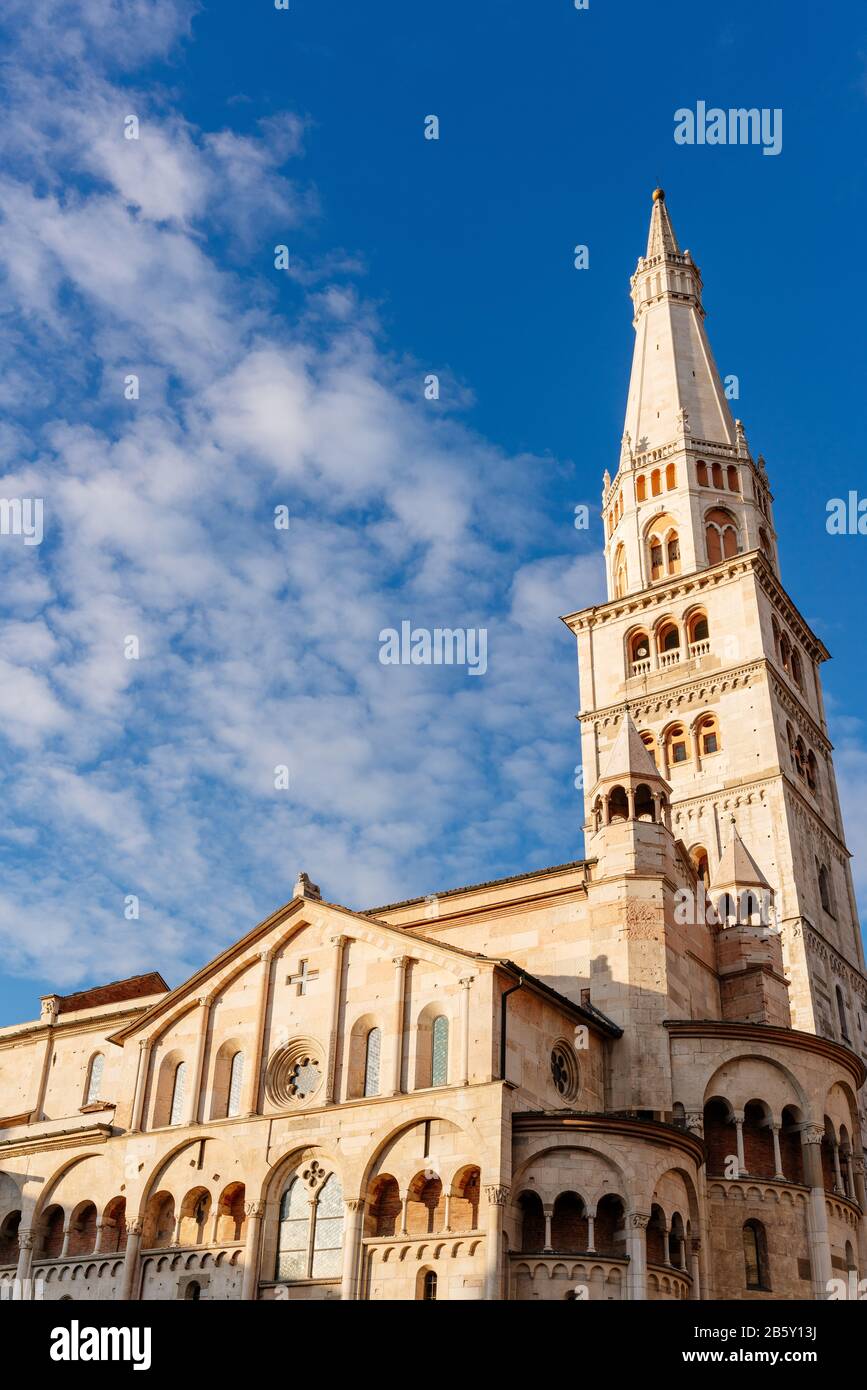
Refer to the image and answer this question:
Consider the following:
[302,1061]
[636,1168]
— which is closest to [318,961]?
[302,1061]

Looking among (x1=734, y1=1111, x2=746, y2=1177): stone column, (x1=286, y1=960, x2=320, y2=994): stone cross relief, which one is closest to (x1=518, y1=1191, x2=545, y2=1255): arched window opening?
(x1=734, y1=1111, x2=746, y2=1177): stone column

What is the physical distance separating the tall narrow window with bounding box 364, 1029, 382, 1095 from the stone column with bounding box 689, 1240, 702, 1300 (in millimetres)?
8657

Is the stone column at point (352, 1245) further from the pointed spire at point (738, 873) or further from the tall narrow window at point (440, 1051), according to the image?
the pointed spire at point (738, 873)

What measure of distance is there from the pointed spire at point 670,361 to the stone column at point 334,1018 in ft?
141

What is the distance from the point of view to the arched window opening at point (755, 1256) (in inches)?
1316

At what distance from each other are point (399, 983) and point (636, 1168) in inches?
292

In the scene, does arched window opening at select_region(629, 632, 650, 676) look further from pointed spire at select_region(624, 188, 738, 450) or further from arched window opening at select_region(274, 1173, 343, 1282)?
arched window opening at select_region(274, 1173, 343, 1282)

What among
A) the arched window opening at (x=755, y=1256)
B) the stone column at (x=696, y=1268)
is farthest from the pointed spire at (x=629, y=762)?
the stone column at (x=696, y=1268)

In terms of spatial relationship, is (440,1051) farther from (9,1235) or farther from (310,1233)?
(9,1235)

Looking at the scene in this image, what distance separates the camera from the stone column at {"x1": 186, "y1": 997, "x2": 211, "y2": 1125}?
117 feet

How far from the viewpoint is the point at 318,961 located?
3588 centimetres

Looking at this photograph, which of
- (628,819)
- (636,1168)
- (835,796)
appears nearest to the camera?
(636,1168)
